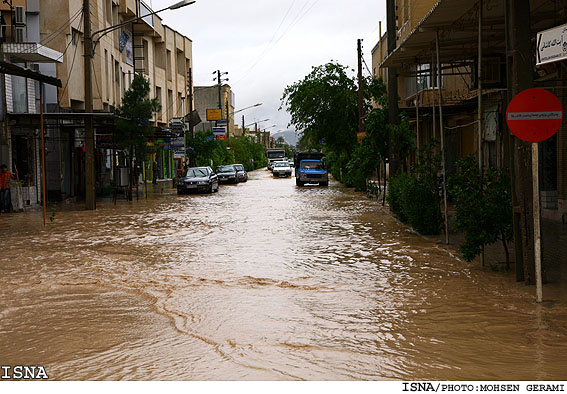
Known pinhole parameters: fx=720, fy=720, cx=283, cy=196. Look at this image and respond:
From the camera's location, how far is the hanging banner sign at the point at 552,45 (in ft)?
28.2

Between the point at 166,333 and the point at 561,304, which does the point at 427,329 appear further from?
the point at 166,333

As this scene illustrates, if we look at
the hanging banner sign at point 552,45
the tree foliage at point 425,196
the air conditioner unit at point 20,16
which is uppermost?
the air conditioner unit at point 20,16

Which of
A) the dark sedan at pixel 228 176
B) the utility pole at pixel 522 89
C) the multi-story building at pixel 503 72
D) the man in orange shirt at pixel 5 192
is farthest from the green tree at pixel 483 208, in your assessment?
the dark sedan at pixel 228 176

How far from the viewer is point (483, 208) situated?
11.1 m

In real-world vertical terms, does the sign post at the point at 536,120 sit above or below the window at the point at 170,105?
below

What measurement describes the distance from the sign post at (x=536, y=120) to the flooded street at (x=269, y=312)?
1121 millimetres

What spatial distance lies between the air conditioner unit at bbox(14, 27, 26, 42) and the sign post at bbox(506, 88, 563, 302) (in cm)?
2682

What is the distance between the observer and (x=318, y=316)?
28.2ft

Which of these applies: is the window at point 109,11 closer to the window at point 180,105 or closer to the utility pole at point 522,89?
the window at point 180,105

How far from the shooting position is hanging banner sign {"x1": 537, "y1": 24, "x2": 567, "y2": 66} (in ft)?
28.2

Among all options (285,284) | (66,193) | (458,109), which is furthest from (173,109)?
(285,284)

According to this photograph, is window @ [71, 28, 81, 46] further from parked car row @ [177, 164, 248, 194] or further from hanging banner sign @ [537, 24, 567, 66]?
hanging banner sign @ [537, 24, 567, 66]

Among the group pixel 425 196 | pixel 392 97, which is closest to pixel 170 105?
pixel 392 97
